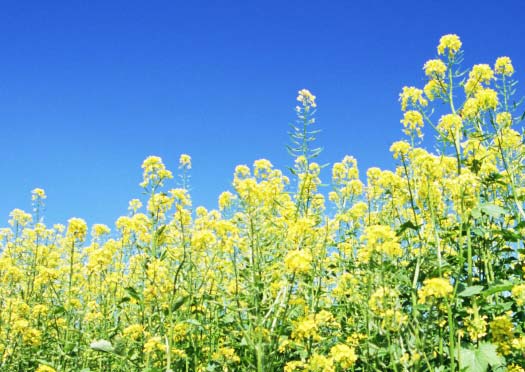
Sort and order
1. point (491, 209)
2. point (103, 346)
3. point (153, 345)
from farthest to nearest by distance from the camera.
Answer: point (103, 346)
point (153, 345)
point (491, 209)

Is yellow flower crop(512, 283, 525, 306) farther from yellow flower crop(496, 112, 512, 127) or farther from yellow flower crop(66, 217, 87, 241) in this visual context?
yellow flower crop(66, 217, 87, 241)

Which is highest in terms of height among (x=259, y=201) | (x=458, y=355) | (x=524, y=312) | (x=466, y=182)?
(x=259, y=201)

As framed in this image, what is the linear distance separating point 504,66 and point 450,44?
91 centimetres

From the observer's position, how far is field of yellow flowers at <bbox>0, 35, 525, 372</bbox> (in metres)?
3.06

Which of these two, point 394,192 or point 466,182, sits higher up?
point 394,192

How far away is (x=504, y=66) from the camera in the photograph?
4781 mm

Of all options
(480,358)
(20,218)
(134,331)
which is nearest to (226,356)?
(134,331)

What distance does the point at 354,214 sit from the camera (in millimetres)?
5277

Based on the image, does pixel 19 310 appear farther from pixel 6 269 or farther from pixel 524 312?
pixel 524 312

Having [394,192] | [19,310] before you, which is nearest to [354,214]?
[394,192]

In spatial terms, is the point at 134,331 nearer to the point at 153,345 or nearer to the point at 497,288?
the point at 153,345

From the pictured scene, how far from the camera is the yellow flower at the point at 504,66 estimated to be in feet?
15.6

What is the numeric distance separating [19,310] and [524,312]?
516 cm

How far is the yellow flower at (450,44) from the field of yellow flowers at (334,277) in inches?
0.4
